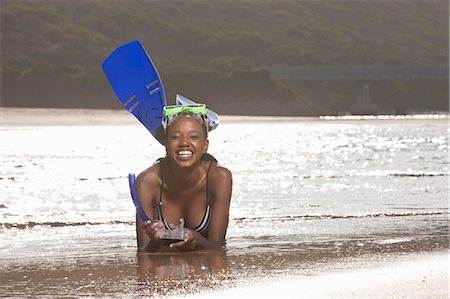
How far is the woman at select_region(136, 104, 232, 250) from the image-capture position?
25.2 feet

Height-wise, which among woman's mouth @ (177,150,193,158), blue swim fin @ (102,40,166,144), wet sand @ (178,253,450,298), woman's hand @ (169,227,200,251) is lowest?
wet sand @ (178,253,450,298)

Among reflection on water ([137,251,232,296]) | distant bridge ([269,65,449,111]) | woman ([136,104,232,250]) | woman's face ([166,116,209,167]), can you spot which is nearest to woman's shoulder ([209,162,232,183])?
woman ([136,104,232,250])

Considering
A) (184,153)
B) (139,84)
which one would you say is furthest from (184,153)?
(139,84)

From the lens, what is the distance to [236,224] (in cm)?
1038

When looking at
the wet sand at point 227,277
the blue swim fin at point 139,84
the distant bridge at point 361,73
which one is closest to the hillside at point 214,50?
the distant bridge at point 361,73

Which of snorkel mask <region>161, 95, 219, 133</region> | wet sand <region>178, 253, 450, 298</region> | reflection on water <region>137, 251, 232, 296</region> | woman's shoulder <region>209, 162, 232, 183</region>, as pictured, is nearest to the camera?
wet sand <region>178, 253, 450, 298</region>

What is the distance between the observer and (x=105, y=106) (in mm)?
98625

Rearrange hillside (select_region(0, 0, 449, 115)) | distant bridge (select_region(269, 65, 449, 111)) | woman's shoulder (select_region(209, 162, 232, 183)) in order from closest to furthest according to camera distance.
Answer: woman's shoulder (select_region(209, 162, 232, 183)), hillside (select_region(0, 0, 449, 115)), distant bridge (select_region(269, 65, 449, 111))

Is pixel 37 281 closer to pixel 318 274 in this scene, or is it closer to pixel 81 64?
pixel 318 274

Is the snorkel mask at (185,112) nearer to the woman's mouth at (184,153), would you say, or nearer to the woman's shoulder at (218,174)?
the woman's mouth at (184,153)

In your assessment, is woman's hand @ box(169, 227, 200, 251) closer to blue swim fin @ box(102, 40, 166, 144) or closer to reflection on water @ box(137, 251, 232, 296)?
reflection on water @ box(137, 251, 232, 296)

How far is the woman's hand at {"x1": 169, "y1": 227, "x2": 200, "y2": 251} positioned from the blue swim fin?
741 millimetres

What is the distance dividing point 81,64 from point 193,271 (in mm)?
111610

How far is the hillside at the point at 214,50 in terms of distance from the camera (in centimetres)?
10188
